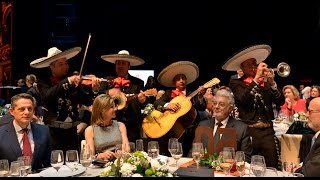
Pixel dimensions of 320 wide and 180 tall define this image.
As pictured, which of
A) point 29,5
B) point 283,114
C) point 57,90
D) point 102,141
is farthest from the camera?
point 29,5

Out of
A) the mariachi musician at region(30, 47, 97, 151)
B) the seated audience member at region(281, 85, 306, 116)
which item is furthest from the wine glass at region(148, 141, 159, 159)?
the seated audience member at region(281, 85, 306, 116)

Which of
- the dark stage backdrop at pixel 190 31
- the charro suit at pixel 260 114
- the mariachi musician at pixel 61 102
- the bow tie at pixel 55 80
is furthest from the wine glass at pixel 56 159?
the dark stage backdrop at pixel 190 31

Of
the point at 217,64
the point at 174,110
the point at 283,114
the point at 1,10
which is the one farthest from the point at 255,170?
the point at 1,10

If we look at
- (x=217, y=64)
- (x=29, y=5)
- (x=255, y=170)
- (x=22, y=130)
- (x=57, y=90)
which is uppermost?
(x=29, y=5)

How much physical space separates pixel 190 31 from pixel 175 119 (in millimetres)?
7114

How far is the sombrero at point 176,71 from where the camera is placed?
447 cm

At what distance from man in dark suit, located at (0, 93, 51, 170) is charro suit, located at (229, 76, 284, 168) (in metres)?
1.97

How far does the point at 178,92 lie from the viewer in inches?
173

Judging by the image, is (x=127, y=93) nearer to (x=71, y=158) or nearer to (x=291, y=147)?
(x=291, y=147)

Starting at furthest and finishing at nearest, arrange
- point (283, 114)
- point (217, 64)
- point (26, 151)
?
point (217, 64) → point (283, 114) → point (26, 151)

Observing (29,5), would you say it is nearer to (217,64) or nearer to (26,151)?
(217,64)

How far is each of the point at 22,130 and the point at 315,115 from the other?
2.27 meters

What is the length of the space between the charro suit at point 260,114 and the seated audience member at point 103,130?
1.28 meters

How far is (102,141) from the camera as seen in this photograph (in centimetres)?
324
